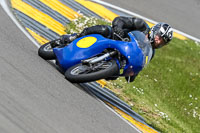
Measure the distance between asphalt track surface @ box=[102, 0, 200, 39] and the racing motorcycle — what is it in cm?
643

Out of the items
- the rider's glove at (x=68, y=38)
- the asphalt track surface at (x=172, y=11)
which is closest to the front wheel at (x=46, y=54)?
the rider's glove at (x=68, y=38)

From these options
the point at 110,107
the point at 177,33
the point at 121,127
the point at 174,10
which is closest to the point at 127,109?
the point at 110,107

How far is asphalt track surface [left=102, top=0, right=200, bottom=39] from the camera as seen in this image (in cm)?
1315

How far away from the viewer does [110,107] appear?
22.3ft

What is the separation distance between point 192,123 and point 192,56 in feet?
11.9

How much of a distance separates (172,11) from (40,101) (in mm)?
9456

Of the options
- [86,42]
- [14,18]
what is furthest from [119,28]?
[14,18]

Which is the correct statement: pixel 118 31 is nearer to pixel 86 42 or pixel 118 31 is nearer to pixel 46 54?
pixel 86 42

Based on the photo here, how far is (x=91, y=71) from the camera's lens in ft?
21.1

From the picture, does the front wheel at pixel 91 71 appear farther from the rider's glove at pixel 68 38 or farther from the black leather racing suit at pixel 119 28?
the rider's glove at pixel 68 38

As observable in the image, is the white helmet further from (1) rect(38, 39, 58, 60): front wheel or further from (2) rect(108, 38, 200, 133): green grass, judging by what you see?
(1) rect(38, 39, 58, 60): front wheel

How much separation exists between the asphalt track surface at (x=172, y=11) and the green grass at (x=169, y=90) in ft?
4.00

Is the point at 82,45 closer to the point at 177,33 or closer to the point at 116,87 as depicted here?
the point at 116,87

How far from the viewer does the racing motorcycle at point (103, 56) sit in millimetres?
6355
